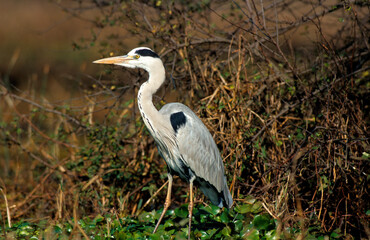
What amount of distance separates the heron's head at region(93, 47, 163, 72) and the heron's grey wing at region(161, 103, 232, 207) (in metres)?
0.41

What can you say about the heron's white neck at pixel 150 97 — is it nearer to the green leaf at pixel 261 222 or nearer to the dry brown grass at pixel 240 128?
the dry brown grass at pixel 240 128

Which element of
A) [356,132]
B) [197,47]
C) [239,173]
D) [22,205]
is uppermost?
[197,47]

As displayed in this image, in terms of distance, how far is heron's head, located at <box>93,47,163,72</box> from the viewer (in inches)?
147

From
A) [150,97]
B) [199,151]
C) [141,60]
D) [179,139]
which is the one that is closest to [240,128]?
[199,151]

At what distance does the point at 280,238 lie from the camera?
3.23 metres

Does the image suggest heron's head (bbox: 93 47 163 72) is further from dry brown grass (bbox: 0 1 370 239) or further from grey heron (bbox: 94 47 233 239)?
dry brown grass (bbox: 0 1 370 239)

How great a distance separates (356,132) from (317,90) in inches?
21.5

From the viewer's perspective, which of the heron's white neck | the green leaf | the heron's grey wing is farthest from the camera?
the heron's grey wing

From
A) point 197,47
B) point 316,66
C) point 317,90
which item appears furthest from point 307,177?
point 197,47

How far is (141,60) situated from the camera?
3748mm

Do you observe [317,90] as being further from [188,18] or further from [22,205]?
[22,205]

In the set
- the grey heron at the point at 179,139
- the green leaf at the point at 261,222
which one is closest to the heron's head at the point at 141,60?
the grey heron at the point at 179,139

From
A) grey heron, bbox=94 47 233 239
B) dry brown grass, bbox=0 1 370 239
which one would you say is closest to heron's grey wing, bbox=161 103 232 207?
grey heron, bbox=94 47 233 239

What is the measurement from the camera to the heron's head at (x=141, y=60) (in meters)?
3.73
